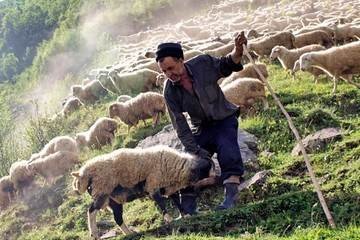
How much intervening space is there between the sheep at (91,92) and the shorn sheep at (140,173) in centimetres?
1191

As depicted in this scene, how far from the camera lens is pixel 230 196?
679 centimetres

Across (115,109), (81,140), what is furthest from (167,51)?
(81,140)

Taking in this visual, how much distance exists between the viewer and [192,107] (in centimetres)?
702

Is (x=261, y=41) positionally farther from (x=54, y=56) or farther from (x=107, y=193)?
(x=54, y=56)

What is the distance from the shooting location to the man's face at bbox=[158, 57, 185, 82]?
6.60 m

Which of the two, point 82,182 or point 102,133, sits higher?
point 82,182

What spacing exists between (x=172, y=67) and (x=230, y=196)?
1.69 m

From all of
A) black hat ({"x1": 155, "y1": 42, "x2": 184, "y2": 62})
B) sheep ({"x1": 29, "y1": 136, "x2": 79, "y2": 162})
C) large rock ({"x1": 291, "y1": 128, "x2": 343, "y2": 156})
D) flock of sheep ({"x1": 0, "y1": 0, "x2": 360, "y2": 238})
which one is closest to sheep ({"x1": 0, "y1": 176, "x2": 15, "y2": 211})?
flock of sheep ({"x1": 0, "y1": 0, "x2": 360, "y2": 238})

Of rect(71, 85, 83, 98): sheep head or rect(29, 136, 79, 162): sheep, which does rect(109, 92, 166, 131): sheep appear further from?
rect(71, 85, 83, 98): sheep head

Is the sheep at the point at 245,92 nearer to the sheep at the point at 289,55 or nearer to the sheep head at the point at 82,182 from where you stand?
the sheep at the point at 289,55

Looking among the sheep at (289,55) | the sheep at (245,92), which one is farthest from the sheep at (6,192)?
the sheep at (289,55)

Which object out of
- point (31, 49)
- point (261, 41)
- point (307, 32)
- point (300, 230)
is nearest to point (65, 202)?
point (300, 230)

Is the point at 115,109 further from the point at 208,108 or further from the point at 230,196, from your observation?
the point at 230,196

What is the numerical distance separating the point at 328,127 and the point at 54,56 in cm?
5142
